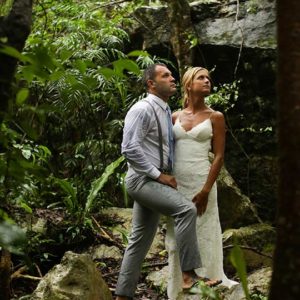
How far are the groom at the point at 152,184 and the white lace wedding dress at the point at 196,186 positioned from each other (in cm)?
15

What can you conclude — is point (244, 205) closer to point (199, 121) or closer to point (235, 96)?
point (235, 96)

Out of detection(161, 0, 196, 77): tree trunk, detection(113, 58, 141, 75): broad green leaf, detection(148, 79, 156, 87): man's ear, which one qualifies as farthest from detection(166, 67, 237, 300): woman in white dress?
detection(161, 0, 196, 77): tree trunk

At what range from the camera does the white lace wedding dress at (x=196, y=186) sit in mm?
4785

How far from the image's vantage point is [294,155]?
6.00 ft

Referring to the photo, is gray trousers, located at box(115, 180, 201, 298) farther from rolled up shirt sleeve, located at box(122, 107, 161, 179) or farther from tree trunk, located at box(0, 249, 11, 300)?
tree trunk, located at box(0, 249, 11, 300)

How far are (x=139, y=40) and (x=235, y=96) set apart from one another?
6.60 ft

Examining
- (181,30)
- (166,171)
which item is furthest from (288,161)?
(181,30)

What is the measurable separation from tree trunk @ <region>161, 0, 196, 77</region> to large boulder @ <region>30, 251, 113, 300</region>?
157 inches

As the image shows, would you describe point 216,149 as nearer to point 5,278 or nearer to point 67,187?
point 5,278

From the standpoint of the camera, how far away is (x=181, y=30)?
7.96 m

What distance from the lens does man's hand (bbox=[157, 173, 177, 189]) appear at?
443cm

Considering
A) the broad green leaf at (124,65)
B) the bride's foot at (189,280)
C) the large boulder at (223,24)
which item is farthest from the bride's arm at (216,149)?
the large boulder at (223,24)

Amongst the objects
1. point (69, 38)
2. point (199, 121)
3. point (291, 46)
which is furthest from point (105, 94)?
point (291, 46)

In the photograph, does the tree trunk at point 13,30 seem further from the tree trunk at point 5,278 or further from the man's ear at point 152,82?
the man's ear at point 152,82
